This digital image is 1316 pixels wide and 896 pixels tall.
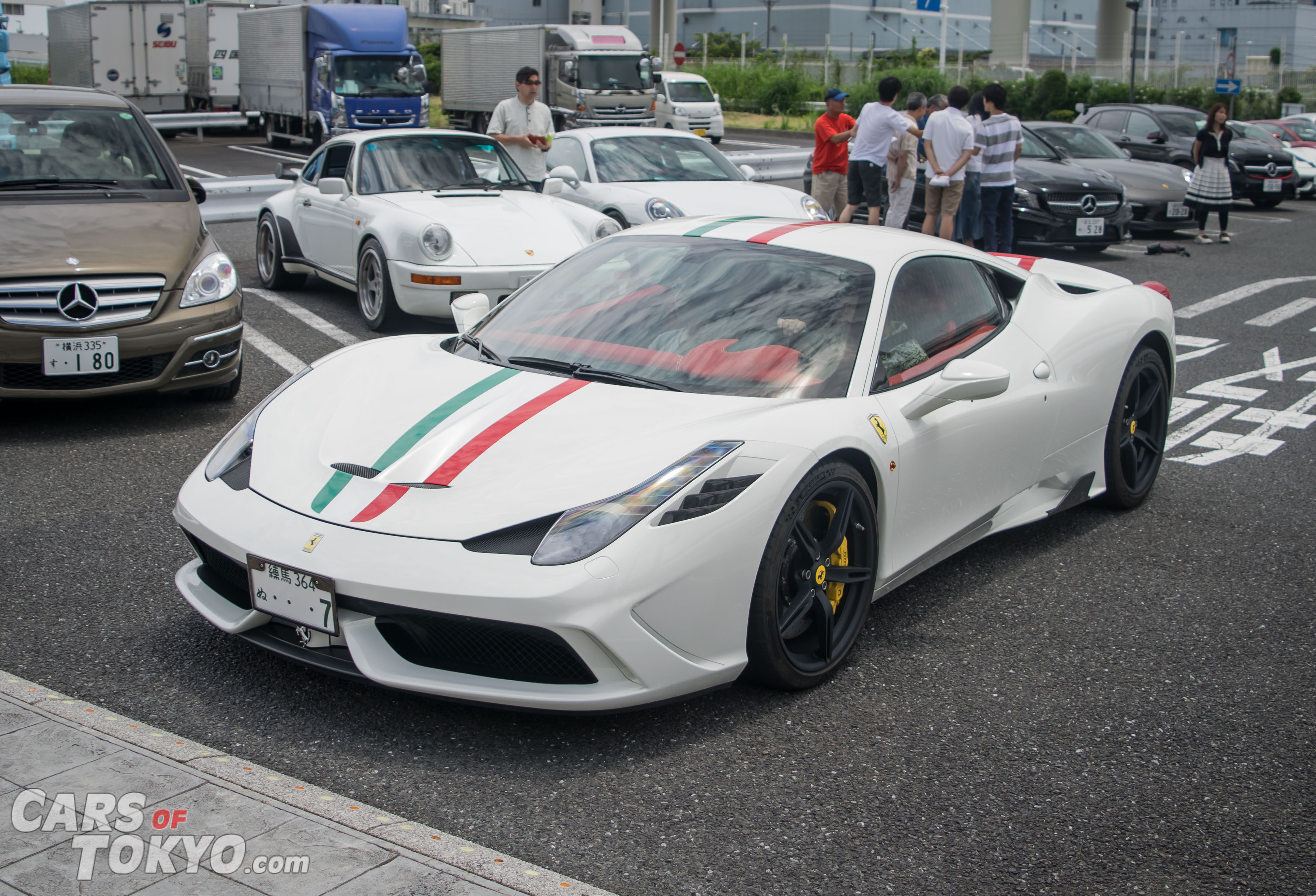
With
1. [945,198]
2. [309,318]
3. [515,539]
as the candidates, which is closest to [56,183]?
[309,318]

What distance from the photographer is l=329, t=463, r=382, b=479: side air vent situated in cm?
316

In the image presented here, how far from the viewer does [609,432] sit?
10.5 feet

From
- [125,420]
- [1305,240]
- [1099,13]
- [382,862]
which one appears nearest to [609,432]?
[382,862]

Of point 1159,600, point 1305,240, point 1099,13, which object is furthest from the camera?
point 1099,13

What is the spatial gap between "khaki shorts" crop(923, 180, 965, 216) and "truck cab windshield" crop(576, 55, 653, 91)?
18.7 m

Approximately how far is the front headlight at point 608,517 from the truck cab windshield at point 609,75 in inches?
1068

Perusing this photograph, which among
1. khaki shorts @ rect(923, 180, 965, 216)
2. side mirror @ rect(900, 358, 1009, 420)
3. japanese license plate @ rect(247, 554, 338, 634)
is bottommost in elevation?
japanese license plate @ rect(247, 554, 338, 634)

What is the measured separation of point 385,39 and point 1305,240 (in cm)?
1817

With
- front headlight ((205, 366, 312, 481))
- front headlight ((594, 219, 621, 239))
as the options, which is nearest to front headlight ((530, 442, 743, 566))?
front headlight ((205, 366, 312, 481))

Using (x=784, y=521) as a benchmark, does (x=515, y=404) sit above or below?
above

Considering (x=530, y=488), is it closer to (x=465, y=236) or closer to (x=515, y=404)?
(x=515, y=404)

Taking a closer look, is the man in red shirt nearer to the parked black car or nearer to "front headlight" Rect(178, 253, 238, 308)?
"front headlight" Rect(178, 253, 238, 308)

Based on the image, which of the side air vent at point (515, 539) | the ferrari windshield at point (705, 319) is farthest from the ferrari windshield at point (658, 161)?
the side air vent at point (515, 539)

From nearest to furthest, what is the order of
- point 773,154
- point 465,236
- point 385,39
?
1. point 465,236
2. point 773,154
3. point 385,39
